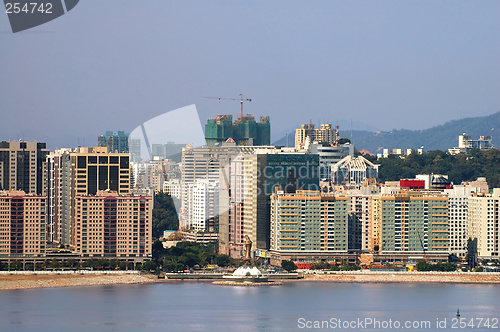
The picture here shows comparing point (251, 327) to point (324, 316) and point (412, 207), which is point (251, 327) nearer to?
point (324, 316)

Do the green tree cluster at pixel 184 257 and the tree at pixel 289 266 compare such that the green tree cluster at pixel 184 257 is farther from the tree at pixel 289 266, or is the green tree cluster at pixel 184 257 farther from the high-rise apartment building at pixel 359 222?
the high-rise apartment building at pixel 359 222

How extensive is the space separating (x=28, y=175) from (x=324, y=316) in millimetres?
24997

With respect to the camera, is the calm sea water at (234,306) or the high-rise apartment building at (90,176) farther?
the high-rise apartment building at (90,176)

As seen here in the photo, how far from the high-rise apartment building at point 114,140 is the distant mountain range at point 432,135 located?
188ft

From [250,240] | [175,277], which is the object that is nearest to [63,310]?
[175,277]

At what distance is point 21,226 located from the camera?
158 ft

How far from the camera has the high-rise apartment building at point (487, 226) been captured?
5094cm

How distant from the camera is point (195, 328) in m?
35.0

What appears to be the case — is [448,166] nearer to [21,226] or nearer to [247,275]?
[247,275]

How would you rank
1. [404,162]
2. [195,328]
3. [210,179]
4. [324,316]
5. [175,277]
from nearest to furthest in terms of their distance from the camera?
[195,328]
[324,316]
[175,277]
[210,179]
[404,162]

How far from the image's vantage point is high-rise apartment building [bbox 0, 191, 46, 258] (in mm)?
48000

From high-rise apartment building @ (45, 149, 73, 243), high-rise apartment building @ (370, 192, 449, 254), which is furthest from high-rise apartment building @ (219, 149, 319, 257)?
high-rise apartment building @ (45, 149, 73, 243)

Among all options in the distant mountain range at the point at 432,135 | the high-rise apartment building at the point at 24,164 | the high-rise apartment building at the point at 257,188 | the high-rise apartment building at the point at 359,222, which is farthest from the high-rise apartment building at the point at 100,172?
the distant mountain range at the point at 432,135

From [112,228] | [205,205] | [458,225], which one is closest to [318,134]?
[205,205]
